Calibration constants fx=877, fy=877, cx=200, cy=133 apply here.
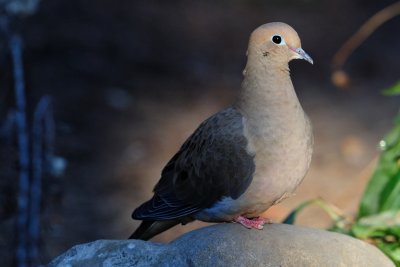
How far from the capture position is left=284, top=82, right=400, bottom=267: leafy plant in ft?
15.2

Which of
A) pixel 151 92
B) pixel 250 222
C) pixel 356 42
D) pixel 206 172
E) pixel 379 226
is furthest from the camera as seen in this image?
pixel 356 42

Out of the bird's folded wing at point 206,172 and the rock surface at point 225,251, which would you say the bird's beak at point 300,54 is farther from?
the rock surface at point 225,251

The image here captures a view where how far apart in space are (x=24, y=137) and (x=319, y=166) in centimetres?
238

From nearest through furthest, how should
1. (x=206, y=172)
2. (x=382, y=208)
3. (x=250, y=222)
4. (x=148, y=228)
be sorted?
(x=250, y=222) → (x=206, y=172) → (x=148, y=228) → (x=382, y=208)

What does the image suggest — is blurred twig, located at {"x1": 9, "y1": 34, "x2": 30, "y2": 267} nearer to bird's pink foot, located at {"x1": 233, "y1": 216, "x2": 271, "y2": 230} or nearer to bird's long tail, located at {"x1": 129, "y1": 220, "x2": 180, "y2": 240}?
bird's long tail, located at {"x1": 129, "y1": 220, "x2": 180, "y2": 240}

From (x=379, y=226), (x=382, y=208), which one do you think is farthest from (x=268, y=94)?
(x=382, y=208)

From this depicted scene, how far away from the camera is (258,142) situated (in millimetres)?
3607

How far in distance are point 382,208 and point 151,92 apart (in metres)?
3.06

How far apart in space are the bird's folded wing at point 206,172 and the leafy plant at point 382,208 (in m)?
1.11

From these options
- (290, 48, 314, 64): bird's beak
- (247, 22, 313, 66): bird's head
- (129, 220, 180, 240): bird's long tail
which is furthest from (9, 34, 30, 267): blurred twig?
(290, 48, 314, 64): bird's beak

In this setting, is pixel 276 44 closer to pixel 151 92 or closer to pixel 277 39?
pixel 277 39

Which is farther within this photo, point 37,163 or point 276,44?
point 37,163

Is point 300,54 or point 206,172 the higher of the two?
point 300,54

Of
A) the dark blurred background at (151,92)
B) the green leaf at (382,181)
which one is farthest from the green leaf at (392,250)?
the dark blurred background at (151,92)
